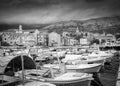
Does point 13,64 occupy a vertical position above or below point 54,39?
below

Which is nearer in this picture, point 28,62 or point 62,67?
point 62,67

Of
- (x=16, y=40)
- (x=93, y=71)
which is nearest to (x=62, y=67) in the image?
(x=93, y=71)

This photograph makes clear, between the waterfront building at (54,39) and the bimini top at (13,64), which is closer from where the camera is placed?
the bimini top at (13,64)

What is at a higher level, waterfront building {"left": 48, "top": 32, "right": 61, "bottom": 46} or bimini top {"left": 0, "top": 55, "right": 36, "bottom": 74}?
waterfront building {"left": 48, "top": 32, "right": 61, "bottom": 46}

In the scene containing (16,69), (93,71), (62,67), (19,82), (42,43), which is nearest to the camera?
(19,82)

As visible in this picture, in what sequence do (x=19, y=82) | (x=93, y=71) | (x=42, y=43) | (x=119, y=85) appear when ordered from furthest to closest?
1. (x=42, y=43)
2. (x=93, y=71)
3. (x=119, y=85)
4. (x=19, y=82)

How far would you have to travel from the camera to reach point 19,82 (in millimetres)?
8695

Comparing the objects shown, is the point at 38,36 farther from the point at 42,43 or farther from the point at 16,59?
the point at 16,59

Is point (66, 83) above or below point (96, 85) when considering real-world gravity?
above

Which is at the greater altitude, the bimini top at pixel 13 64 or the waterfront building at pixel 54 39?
the waterfront building at pixel 54 39

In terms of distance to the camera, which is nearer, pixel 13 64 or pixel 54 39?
pixel 13 64

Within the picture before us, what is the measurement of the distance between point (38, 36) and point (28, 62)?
94276mm

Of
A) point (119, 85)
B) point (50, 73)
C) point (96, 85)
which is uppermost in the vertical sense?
point (50, 73)

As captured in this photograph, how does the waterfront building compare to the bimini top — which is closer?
the bimini top
